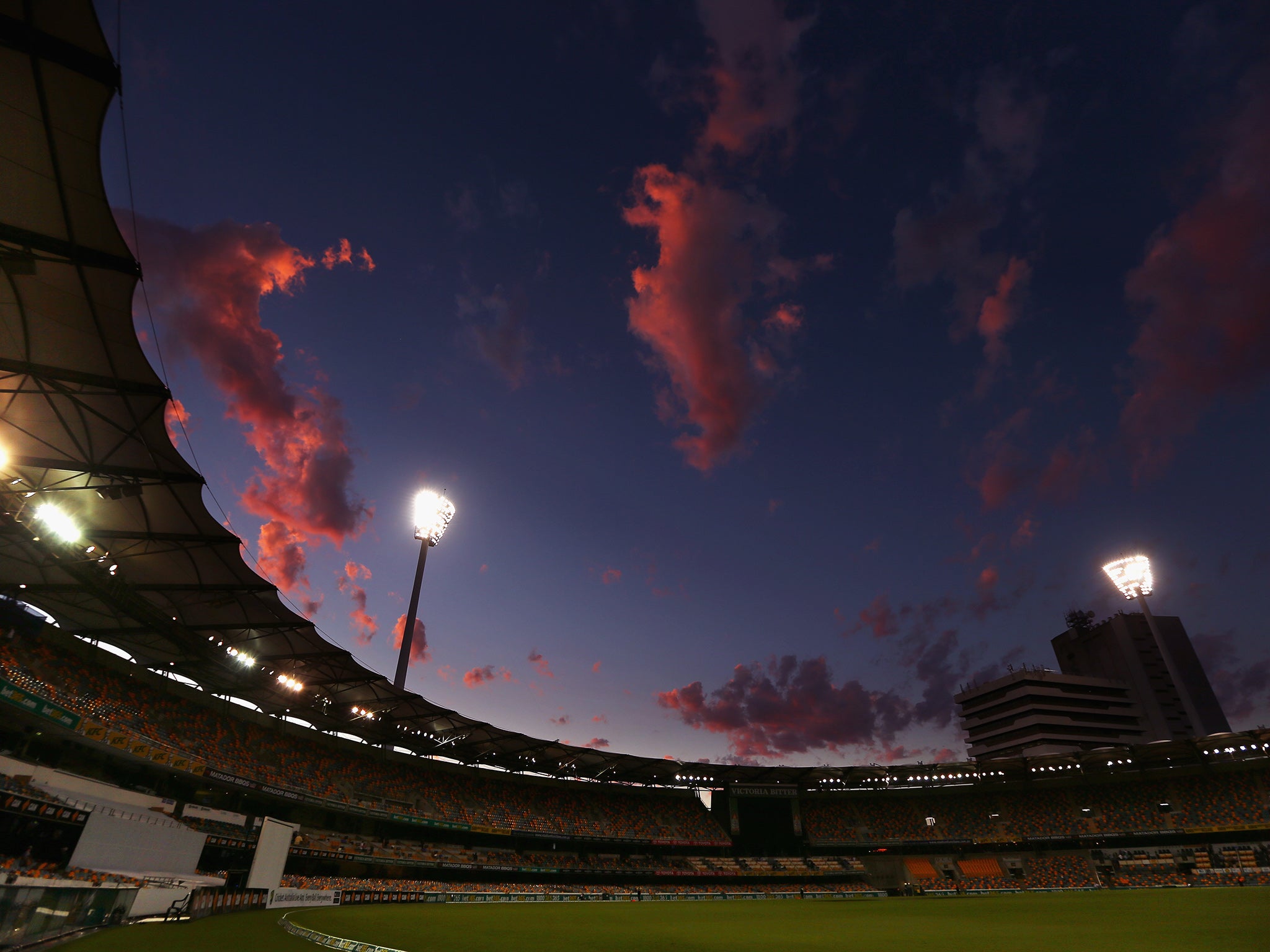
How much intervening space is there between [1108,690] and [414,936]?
150 meters

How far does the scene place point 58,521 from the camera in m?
21.9

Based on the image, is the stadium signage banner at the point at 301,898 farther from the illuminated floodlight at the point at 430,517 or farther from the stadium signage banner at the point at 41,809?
the illuminated floodlight at the point at 430,517

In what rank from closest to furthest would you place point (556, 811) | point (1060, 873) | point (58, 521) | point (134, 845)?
point (58, 521), point (134, 845), point (1060, 873), point (556, 811)

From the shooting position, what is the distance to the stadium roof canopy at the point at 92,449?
1109 cm

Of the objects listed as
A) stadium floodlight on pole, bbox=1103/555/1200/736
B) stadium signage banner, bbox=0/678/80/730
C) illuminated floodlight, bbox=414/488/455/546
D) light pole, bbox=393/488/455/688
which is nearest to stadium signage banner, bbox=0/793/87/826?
stadium signage banner, bbox=0/678/80/730

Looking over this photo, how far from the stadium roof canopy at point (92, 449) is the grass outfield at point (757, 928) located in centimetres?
1315

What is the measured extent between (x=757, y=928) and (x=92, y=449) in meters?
29.8

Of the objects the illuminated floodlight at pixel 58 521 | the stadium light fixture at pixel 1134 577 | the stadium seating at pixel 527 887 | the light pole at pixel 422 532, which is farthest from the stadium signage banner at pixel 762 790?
the illuminated floodlight at pixel 58 521

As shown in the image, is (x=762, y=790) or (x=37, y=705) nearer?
(x=37, y=705)

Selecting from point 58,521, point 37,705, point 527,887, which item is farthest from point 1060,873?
point 58,521

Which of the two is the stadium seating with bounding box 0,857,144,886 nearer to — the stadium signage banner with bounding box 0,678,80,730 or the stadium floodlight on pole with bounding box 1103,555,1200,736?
the stadium signage banner with bounding box 0,678,80,730

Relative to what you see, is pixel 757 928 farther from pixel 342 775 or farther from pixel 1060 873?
pixel 1060 873

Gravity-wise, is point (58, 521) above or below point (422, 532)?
below

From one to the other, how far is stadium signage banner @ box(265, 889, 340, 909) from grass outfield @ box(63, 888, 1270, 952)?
1.54 metres
